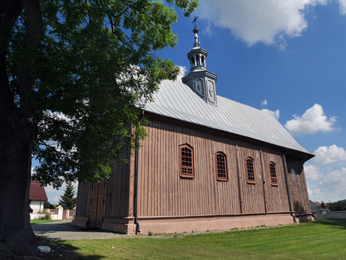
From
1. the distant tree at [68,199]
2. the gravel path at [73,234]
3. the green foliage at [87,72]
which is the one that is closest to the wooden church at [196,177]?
the gravel path at [73,234]

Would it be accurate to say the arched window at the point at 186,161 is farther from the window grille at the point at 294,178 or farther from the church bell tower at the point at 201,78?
the window grille at the point at 294,178

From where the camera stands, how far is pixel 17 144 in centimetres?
574

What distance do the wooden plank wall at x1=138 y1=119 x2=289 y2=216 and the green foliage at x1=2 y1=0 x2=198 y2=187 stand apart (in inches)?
148

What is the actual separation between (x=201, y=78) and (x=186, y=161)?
9111mm

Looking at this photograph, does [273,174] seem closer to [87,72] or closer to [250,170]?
[250,170]

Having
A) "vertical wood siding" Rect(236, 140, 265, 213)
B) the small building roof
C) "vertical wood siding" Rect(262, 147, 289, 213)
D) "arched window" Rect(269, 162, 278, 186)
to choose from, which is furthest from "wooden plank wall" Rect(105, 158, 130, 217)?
the small building roof

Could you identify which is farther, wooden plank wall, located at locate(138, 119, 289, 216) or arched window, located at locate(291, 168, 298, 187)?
arched window, located at locate(291, 168, 298, 187)

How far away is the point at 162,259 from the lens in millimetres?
6199

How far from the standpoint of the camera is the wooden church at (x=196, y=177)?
11.3m

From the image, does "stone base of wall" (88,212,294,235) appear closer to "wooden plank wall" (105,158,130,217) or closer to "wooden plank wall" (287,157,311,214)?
"wooden plank wall" (105,158,130,217)

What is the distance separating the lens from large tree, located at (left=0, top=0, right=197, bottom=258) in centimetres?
546

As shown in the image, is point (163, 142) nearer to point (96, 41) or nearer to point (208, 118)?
point (208, 118)

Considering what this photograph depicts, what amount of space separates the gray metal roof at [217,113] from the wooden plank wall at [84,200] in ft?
19.0

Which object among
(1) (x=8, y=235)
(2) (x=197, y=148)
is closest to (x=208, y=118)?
(2) (x=197, y=148)
